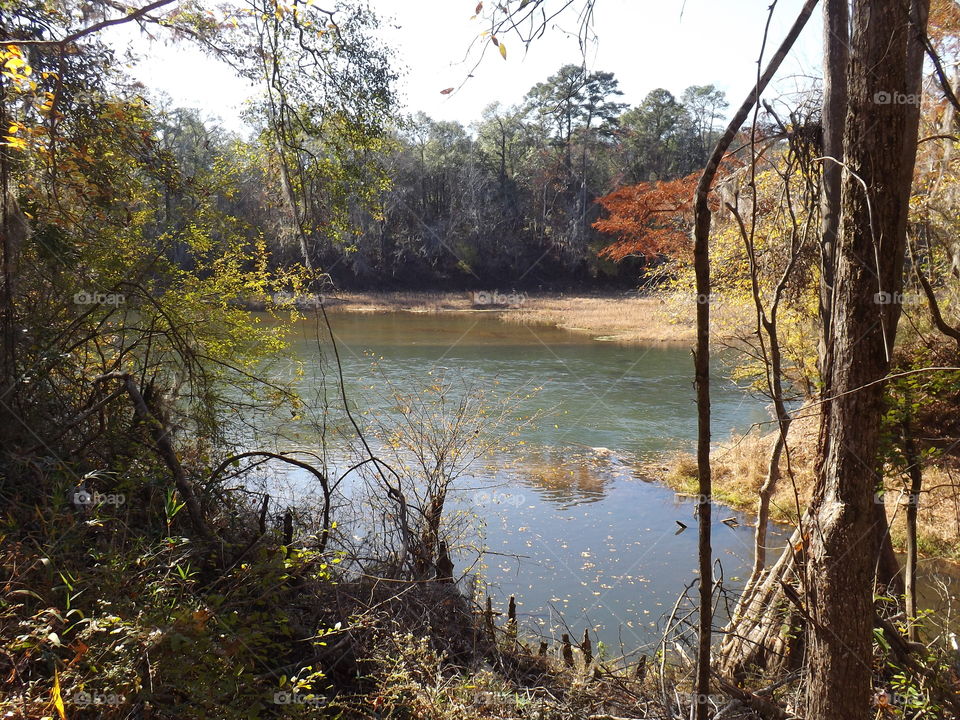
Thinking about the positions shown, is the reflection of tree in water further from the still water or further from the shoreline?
the shoreline

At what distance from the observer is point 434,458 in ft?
25.0

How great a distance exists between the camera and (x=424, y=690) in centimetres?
364

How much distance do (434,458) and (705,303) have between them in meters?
6.02

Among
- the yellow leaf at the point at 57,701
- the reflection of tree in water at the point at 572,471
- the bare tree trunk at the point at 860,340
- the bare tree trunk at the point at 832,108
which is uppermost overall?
the bare tree trunk at the point at 832,108

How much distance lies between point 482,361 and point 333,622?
15.7 metres

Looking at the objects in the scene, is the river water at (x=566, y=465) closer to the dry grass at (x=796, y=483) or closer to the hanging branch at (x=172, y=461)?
the dry grass at (x=796, y=483)

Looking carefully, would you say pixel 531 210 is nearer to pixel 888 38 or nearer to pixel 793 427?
pixel 793 427

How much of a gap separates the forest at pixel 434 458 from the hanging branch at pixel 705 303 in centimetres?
1

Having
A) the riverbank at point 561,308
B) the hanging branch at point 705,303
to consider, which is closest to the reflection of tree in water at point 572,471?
the hanging branch at point 705,303

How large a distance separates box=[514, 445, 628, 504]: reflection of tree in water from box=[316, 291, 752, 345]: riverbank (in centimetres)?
A: 1053

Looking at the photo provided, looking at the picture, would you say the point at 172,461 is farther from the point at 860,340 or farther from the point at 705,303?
the point at 860,340

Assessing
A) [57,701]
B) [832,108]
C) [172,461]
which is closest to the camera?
[57,701]

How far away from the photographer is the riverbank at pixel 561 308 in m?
25.2

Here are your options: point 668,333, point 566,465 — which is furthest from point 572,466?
point 668,333
